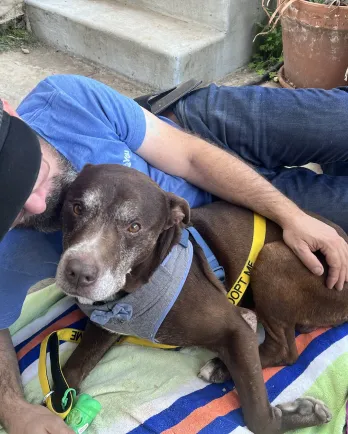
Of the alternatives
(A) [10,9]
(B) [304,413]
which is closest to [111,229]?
(B) [304,413]

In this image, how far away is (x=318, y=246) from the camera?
8.47ft

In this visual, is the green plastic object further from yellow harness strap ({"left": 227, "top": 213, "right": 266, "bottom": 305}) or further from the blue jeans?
the blue jeans

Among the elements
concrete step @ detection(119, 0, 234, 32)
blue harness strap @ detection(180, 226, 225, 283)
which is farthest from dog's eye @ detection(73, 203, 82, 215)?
concrete step @ detection(119, 0, 234, 32)

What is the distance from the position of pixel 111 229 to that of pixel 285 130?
4.56 ft

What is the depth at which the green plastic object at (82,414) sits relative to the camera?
92.9 inches

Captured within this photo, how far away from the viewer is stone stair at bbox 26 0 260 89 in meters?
4.89

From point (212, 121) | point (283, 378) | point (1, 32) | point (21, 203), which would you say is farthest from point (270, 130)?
point (1, 32)

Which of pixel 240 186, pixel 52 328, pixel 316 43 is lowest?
pixel 52 328

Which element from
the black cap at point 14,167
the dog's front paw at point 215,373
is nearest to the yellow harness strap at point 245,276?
the dog's front paw at point 215,373

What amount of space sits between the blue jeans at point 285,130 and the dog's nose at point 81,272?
143cm

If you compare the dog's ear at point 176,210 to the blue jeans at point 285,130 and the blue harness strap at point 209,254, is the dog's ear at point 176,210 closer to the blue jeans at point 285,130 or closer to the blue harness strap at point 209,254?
the blue harness strap at point 209,254

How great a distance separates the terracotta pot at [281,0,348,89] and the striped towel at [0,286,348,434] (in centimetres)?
261

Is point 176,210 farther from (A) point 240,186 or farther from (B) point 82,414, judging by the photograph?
(B) point 82,414

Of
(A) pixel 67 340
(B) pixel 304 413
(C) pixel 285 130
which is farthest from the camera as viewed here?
(C) pixel 285 130
